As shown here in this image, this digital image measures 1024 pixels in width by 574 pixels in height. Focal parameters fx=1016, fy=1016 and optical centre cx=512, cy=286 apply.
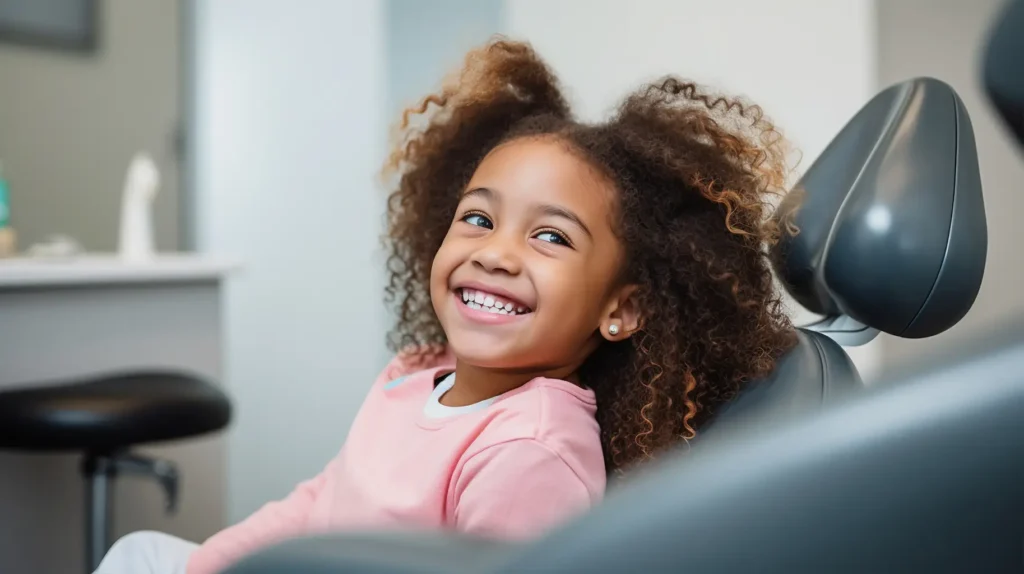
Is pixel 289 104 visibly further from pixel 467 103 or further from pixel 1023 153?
pixel 1023 153

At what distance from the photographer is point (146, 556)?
3.70ft

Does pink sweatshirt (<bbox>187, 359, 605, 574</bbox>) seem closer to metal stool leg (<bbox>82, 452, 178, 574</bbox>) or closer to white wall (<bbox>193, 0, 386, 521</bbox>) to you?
metal stool leg (<bbox>82, 452, 178, 574</bbox>)

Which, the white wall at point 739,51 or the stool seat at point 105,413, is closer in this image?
the stool seat at point 105,413

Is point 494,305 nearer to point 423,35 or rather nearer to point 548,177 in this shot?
point 548,177

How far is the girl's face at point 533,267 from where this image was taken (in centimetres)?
92

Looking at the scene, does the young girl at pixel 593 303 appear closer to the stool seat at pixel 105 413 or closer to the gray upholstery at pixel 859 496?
the gray upholstery at pixel 859 496

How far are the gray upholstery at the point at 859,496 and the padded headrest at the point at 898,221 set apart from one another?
484 mm

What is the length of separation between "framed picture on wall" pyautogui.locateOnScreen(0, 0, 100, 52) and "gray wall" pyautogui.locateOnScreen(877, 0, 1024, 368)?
94.4 inches

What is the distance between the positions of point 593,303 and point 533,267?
0.07m

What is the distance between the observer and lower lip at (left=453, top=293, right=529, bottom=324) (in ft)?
3.03

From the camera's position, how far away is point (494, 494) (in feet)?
2.61

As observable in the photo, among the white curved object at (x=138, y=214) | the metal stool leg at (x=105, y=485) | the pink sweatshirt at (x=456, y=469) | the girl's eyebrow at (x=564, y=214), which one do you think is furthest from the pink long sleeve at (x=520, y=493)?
the white curved object at (x=138, y=214)

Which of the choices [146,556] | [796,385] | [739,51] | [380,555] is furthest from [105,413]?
[739,51]

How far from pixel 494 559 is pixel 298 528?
0.72 metres
